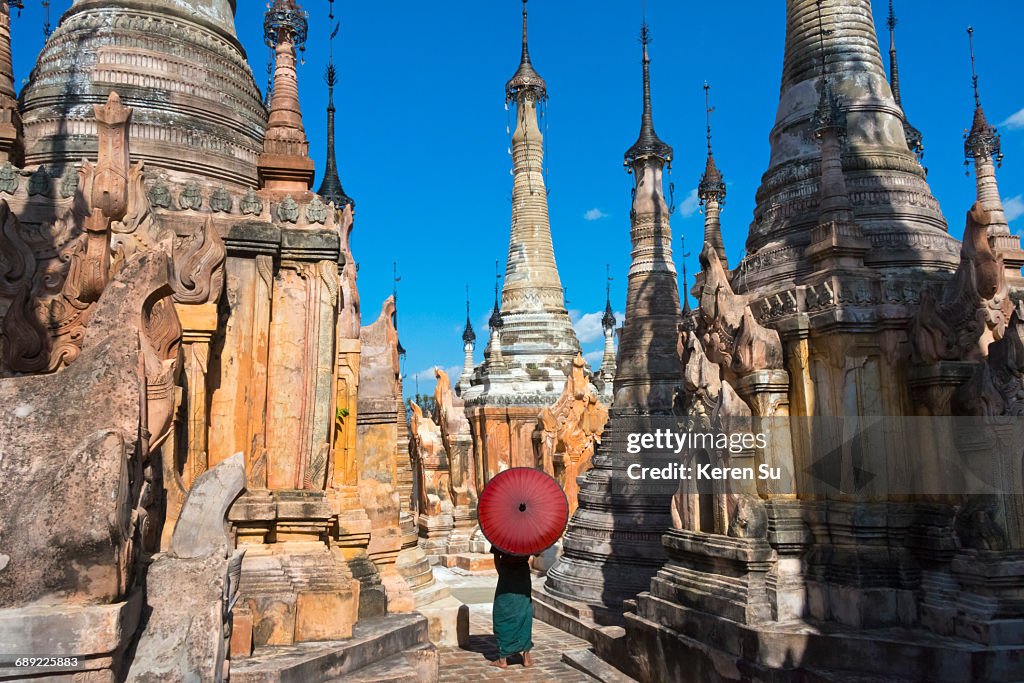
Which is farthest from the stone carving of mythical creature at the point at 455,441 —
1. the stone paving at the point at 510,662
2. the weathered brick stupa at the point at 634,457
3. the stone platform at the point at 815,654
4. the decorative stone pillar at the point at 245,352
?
the decorative stone pillar at the point at 245,352

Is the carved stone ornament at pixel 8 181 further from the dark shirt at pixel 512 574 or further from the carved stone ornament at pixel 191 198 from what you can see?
the dark shirt at pixel 512 574

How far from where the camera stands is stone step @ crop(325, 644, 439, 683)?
20.4 feet

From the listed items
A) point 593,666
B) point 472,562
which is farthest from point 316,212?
point 472,562

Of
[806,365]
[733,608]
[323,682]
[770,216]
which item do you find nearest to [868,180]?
[770,216]

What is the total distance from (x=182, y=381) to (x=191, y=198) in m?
1.77

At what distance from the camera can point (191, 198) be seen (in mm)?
7238

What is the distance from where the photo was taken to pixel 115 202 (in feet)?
18.1

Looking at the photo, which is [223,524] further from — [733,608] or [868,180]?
[868,180]

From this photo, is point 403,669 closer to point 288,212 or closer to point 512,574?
point 512,574

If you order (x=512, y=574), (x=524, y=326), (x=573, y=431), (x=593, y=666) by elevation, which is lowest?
(x=593, y=666)

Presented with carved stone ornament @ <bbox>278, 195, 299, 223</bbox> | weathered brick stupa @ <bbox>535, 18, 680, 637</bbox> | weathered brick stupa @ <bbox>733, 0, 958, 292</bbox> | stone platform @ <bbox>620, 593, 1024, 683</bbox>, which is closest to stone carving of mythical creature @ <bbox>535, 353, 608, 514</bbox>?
weathered brick stupa @ <bbox>535, 18, 680, 637</bbox>

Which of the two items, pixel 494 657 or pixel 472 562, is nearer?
pixel 494 657

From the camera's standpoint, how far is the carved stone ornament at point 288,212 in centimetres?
743

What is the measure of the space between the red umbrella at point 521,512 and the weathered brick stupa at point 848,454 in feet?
4.37
